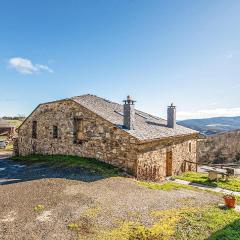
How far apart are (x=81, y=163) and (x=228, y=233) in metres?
9.15

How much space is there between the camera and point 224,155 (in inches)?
1019

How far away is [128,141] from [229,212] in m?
6.06

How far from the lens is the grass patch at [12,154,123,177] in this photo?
42.7ft

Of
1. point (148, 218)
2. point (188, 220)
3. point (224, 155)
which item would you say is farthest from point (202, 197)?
point (224, 155)

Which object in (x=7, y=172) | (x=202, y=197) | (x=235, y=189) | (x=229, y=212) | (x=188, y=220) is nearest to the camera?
(x=188, y=220)

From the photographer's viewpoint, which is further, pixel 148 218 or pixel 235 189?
pixel 235 189

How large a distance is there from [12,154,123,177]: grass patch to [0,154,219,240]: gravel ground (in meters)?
0.65

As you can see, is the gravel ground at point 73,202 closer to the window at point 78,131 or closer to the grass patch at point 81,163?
the grass patch at point 81,163

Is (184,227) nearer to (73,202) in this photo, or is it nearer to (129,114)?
(73,202)

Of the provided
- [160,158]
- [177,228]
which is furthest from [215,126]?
[177,228]

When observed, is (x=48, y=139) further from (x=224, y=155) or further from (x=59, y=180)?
(x=224, y=155)

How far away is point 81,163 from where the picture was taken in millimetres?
14344

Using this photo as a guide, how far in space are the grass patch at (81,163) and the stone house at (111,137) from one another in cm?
39

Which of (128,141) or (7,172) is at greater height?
(128,141)
